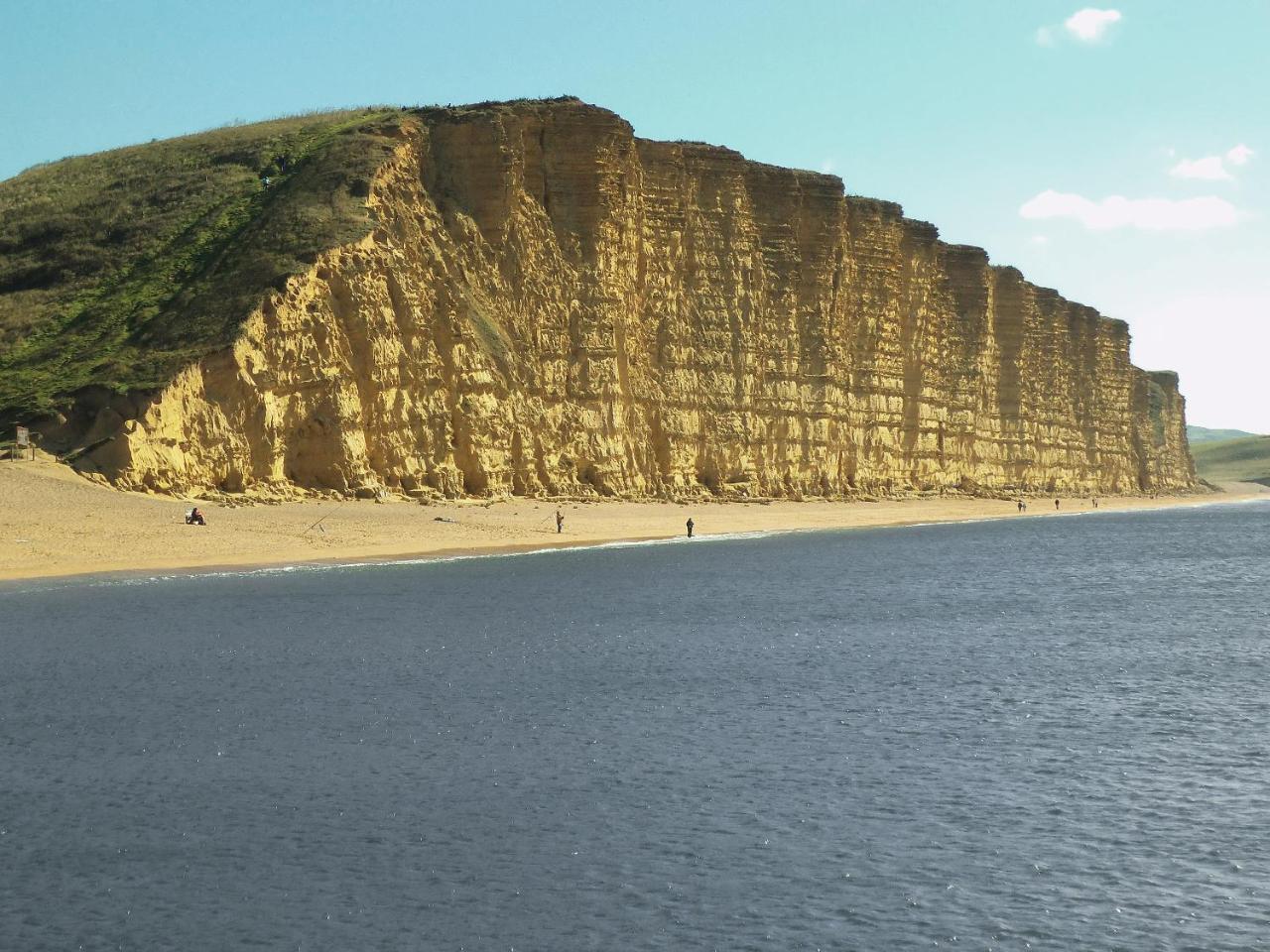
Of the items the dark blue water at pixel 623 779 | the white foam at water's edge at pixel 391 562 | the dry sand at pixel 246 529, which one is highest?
the dry sand at pixel 246 529

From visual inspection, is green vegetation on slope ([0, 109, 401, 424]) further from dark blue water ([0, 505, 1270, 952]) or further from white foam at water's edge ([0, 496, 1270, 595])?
dark blue water ([0, 505, 1270, 952])

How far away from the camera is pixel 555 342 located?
53.9 meters

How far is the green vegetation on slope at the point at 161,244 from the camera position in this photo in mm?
43438

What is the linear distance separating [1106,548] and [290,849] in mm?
44921

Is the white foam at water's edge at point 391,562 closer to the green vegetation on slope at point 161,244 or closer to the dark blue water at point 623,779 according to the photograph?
the dark blue water at point 623,779

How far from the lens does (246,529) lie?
37.6 metres

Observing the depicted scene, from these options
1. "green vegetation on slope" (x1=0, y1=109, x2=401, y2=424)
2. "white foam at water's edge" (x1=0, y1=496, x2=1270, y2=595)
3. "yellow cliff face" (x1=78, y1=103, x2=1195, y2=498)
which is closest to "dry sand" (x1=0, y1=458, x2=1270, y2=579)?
"white foam at water's edge" (x1=0, y1=496, x2=1270, y2=595)

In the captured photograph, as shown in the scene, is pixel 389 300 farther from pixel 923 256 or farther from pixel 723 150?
pixel 923 256

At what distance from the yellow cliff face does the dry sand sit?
1514mm

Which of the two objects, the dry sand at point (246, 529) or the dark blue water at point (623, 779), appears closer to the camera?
the dark blue water at point (623, 779)

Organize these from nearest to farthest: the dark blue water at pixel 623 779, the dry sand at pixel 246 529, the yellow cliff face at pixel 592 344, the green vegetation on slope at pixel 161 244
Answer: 1. the dark blue water at pixel 623 779
2. the dry sand at pixel 246 529
3. the green vegetation on slope at pixel 161 244
4. the yellow cliff face at pixel 592 344

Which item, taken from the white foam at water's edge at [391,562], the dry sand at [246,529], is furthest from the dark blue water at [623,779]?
the dry sand at [246,529]

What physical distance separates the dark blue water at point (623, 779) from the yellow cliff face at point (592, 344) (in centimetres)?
1708

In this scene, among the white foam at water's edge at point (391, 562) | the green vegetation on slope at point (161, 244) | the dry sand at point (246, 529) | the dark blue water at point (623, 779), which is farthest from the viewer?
the green vegetation on slope at point (161, 244)
